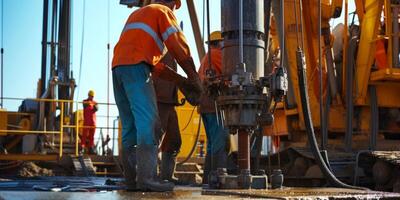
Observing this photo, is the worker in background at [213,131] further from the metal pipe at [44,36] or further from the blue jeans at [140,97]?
the metal pipe at [44,36]

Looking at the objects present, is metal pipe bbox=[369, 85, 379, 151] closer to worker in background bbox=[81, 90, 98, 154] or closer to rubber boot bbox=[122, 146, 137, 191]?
rubber boot bbox=[122, 146, 137, 191]

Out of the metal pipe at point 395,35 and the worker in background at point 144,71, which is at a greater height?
the metal pipe at point 395,35

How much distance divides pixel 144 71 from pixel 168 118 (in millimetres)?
1171

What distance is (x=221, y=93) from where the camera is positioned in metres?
4.29

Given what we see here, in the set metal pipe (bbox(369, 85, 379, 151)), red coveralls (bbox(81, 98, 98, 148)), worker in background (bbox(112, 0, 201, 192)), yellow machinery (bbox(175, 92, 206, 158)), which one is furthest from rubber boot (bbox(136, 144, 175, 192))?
red coveralls (bbox(81, 98, 98, 148))

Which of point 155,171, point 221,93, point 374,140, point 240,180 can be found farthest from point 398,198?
point 374,140

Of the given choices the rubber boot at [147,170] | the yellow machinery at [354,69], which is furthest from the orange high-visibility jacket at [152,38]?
the yellow machinery at [354,69]

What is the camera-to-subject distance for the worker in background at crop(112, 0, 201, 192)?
4328 mm

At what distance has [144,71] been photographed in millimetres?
4484

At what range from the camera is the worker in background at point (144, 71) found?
4328 mm

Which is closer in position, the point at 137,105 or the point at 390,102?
the point at 137,105

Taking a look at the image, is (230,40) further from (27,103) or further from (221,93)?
(27,103)

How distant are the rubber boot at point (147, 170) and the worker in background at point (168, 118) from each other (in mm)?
1069

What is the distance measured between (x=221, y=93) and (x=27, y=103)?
1170 cm
